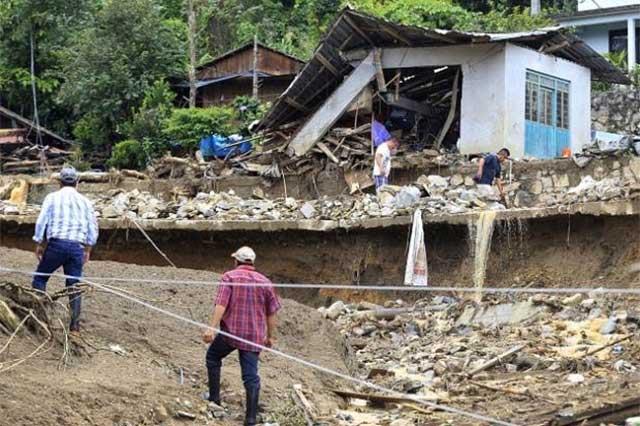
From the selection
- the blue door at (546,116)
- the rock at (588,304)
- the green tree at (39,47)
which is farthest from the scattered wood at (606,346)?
the green tree at (39,47)

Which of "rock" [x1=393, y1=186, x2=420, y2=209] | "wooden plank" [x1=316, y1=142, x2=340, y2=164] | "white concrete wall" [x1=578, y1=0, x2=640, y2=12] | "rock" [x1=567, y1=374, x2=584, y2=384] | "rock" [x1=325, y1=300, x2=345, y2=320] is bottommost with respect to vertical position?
"rock" [x1=567, y1=374, x2=584, y2=384]

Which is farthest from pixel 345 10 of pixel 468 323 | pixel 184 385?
pixel 184 385

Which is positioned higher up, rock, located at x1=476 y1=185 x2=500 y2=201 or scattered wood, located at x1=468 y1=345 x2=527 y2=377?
rock, located at x1=476 y1=185 x2=500 y2=201

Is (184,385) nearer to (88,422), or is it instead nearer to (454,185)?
(88,422)

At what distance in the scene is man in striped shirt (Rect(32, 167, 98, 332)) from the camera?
10281 mm

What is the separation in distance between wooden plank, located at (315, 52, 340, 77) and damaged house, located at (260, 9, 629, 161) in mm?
26

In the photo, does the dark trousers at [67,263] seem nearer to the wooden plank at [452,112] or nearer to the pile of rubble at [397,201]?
the pile of rubble at [397,201]

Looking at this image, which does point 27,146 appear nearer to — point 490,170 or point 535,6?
point 535,6

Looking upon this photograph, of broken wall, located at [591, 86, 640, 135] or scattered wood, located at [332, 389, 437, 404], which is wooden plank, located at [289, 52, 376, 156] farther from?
scattered wood, located at [332, 389, 437, 404]

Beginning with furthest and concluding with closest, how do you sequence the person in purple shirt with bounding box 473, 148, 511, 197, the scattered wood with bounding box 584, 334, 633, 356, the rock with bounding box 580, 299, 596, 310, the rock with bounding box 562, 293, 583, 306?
1. the person in purple shirt with bounding box 473, 148, 511, 197
2. the rock with bounding box 562, 293, 583, 306
3. the rock with bounding box 580, 299, 596, 310
4. the scattered wood with bounding box 584, 334, 633, 356

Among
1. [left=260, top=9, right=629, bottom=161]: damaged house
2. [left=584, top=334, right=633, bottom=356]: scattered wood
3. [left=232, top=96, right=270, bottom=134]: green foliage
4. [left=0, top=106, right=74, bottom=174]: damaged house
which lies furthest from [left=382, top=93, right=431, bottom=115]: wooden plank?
[left=584, top=334, right=633, bottom=356]: scattered wood

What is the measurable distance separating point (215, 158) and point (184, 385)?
1680cm

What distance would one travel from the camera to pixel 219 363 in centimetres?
1010

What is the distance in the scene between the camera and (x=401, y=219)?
20406 millimetres
